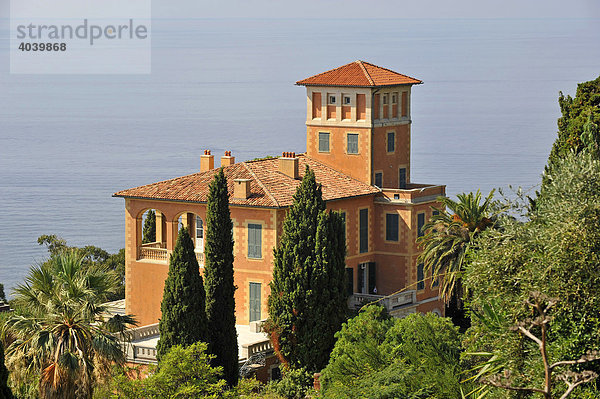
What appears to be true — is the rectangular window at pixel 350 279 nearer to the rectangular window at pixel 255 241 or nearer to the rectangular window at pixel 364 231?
the rectangular window at pixel 364 231

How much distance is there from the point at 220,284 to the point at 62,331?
34.2 ft

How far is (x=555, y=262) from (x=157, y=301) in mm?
23897

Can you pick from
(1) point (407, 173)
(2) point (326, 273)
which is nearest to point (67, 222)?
(1) point (407, 173)

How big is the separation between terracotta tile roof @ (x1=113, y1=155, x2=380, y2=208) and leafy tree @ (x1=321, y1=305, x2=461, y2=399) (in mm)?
7685

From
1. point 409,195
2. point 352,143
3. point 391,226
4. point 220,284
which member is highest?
point 352,143

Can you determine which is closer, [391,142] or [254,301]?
[254,301]

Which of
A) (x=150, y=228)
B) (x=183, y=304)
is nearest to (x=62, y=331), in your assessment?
(x=183, y=304)

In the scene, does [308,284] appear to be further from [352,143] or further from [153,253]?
[352,143]

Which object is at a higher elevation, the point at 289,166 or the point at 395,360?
the point at 289,166

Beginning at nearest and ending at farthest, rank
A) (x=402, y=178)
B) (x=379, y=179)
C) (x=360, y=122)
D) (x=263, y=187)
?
(x=263, y=187)
(x=360, y=122)
(x=379, y=179)
(x=402, y=178)

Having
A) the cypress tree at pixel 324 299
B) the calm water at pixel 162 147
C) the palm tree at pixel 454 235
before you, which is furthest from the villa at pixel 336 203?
the calm water at pixel 162 147

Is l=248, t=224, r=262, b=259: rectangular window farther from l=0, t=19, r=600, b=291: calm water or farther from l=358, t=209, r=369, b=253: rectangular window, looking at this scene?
l=0, t=19, r=600, b=291: calm water

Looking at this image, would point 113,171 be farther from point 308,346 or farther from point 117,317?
point 117,317

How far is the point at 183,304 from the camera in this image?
39.2 metres
